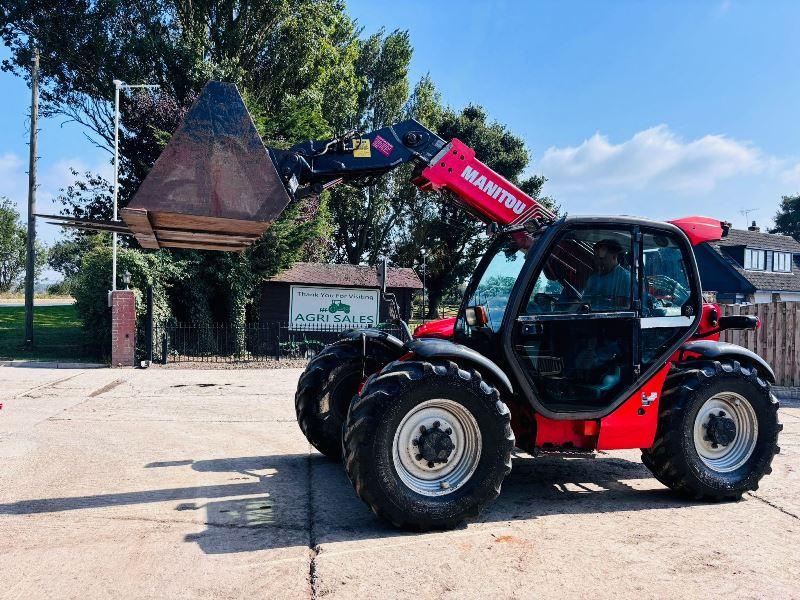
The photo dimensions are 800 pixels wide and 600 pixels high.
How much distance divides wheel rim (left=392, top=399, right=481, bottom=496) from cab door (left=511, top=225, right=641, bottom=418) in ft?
2.44

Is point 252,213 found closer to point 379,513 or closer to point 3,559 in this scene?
point 379,513

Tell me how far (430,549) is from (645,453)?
7.57 feet

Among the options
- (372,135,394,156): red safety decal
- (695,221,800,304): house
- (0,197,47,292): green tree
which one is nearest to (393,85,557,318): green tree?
(695,221,800,304): house

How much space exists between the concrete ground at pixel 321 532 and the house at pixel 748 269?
35.8m

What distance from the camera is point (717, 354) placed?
512 cm

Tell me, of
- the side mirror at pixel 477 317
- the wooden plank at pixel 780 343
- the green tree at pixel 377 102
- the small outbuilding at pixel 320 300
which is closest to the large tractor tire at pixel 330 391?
the side mirror at pixel 477 317

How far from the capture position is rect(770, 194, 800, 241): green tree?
227ft

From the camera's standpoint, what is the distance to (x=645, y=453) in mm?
5148

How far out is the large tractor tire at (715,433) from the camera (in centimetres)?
488

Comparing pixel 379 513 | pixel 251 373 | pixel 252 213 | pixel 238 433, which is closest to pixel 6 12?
pixel 251 373

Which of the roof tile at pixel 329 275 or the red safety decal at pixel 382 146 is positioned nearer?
the red safety decal at pixel 382 146

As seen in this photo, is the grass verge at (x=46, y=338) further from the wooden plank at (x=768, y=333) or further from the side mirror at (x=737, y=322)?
the wooden plank at (x=768, y=333)

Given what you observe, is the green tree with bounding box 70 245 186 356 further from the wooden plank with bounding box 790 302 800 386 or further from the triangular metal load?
the wooden plank with bounding box 790 302 800 386

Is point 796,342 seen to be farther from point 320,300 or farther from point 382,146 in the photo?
point 320,300
